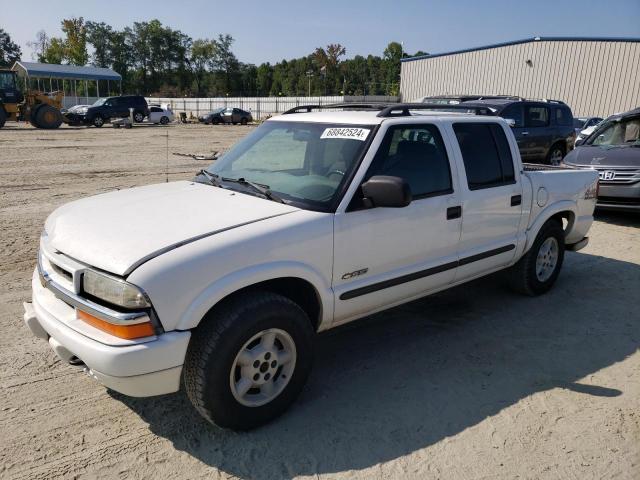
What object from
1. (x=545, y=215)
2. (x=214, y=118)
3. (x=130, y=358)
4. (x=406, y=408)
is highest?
(x=214, y=118)

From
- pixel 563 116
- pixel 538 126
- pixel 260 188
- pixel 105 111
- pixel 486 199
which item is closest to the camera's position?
pixel 260 188

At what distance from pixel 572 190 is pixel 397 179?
9.70 ft

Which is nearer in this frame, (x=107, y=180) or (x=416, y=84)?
(x=107, y=180)

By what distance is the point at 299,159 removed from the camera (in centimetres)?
397

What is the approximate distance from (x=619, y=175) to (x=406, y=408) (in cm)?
712

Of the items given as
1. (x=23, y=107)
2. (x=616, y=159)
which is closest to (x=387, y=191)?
(x=616, y=159)

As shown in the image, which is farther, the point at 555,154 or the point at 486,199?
the point at 555,154

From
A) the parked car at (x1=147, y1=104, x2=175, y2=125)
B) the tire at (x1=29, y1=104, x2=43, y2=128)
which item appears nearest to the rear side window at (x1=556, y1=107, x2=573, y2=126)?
the tire at (x1=29, y1=104, x2=43, y2=128)

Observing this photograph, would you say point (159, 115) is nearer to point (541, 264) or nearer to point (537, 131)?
point (537, 131)

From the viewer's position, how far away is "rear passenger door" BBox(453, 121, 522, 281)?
4.28 metres

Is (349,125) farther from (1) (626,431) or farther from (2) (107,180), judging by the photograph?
(2) (107,180)

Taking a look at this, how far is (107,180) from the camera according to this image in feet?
39.7

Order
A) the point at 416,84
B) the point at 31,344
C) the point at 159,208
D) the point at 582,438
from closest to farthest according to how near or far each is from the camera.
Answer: the point at 582,438
the point at 159,208
the point at 31,344
the point at 416,84

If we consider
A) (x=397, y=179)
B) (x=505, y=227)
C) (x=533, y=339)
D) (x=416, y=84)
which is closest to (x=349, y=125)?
(x=397, y=179)
